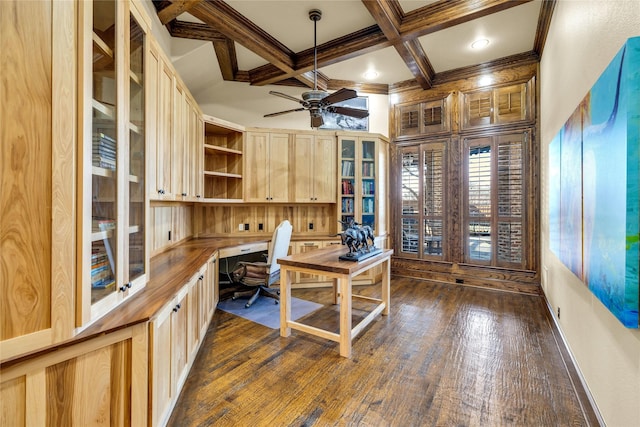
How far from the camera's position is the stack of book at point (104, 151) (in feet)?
4.39

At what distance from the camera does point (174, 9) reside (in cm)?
271

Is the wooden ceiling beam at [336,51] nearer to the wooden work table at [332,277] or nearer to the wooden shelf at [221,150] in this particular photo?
the wooden shelf at [221,150]

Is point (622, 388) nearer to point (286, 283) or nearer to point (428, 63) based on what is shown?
point (286, 283)

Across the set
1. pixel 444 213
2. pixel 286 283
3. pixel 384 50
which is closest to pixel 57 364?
pixel 286 283

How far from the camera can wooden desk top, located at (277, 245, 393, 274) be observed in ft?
8.25

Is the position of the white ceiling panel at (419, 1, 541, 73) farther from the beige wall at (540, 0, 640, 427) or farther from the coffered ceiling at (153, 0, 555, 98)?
the beige wall at (540, 0, 640, 427)

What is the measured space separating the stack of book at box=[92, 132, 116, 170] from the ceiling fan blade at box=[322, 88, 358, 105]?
2.05 m

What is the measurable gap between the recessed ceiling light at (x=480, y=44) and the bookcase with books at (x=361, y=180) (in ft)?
5.87

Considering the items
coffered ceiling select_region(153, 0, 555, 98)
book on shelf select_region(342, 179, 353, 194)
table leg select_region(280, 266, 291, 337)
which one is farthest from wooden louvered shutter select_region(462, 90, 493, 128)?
table leg select_region(280, 266, 291, 337)

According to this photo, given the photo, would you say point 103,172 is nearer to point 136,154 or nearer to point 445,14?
point 136,154

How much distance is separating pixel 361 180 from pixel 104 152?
12.7 ft

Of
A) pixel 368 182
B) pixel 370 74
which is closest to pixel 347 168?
pixel 368 182

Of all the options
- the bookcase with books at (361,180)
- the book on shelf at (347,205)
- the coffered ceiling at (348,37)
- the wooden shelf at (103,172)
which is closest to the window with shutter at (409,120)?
the coffered ceiling at (348,37)

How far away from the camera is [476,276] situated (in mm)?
4562
